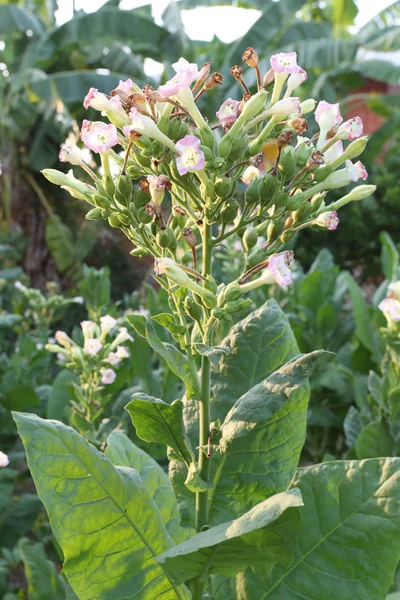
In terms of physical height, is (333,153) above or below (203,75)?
below

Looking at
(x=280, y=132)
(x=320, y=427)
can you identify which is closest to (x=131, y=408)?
(x=280, y=132)

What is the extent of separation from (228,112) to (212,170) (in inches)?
6.3

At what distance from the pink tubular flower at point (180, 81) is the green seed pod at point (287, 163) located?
7.8 inches

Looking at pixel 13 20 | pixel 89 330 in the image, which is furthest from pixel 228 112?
pixel 13 20

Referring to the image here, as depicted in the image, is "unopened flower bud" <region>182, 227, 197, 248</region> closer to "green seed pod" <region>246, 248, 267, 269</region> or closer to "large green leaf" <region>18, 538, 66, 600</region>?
"green seed pod" <region>246, 248, 267, 269</region>

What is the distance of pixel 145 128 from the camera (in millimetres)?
1004

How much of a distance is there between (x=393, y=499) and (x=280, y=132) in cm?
67

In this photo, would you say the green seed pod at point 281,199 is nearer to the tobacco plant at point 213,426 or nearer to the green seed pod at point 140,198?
the tobacco plant at point 213,426

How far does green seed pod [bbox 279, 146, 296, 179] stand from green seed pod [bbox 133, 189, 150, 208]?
0.80 feet

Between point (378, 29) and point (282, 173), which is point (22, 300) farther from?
point (378, 29)

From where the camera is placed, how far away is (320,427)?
126 inches

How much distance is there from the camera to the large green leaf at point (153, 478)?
4.32 feet

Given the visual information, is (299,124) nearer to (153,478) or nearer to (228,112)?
(228,112)

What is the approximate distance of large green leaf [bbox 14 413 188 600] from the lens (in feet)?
3.28
